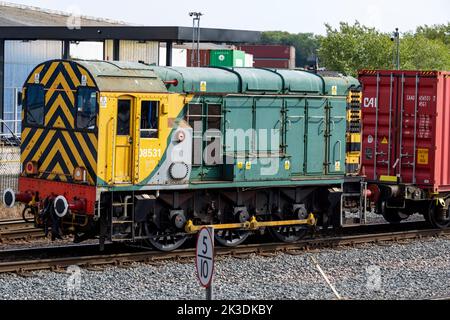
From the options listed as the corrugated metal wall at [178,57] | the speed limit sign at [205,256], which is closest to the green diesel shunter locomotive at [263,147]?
the speed limit sign at [205,256]

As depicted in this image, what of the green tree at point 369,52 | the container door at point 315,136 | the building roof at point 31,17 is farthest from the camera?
the green tree at point 369,52

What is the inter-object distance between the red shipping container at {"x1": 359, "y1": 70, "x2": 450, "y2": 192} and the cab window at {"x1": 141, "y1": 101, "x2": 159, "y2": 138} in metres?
6.72

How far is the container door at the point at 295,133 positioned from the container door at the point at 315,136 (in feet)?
0.47

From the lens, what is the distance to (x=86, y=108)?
52.6ft

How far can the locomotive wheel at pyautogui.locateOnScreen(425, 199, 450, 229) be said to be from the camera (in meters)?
21.3

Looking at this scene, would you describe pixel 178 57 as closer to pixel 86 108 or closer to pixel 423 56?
pixel 423 56

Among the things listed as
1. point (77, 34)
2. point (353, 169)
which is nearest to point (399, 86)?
point (353, 169)

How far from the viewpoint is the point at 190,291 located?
46.2ft

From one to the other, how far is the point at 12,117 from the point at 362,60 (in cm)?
3019

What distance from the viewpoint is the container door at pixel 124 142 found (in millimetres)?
15961

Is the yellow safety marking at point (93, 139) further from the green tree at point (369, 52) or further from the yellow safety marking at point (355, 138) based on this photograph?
the green tree at point (369, 52)

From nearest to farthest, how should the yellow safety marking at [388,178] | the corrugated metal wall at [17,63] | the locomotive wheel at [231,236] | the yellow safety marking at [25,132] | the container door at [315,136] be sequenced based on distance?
the yellow safety marking at [25,132], the locomotive wheel at [231,236], the container door at [315,136], the yellow safety marking at [388,178], the corrugated metal wall at [17,63]

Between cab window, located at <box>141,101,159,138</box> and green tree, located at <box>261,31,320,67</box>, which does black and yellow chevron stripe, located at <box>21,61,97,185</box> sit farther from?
green tree, located at <box>261,31,320,67</box>

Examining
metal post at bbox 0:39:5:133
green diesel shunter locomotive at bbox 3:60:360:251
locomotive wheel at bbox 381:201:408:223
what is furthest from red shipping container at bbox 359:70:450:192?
metal post at bbox 0:39:5:133
